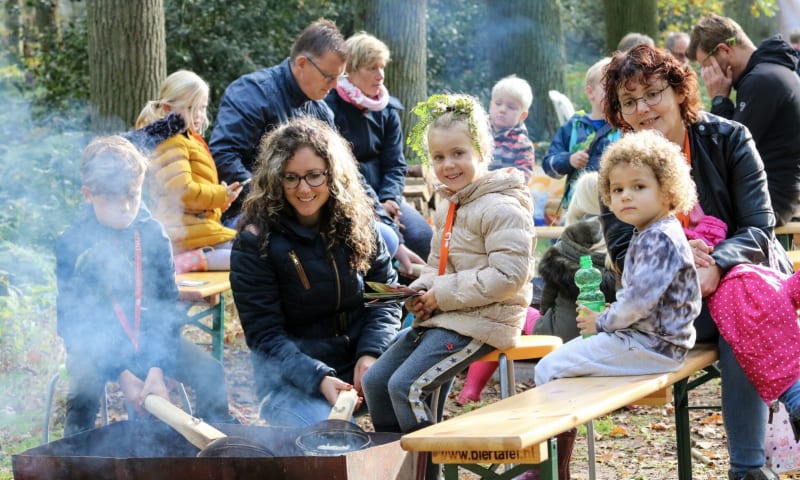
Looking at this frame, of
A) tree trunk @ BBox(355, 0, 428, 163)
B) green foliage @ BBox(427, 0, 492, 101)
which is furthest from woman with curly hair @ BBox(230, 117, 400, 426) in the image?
green foliage @ BBox(427, 0, 492, 101)

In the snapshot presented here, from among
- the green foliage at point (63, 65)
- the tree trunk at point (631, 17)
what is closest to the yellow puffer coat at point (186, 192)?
the green foliage at point (63, 65)

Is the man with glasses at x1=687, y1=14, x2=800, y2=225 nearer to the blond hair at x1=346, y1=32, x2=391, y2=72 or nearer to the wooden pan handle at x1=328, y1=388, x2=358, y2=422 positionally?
the blond hair at x1=346, y1=32, x2=391, y2=72

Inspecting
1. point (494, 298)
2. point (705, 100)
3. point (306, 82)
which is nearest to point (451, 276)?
point (494, 298)

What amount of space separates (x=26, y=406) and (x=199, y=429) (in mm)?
3202

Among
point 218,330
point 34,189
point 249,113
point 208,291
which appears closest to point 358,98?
point 249,113

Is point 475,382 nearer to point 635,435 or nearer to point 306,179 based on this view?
point 635,435

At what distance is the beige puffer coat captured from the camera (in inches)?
149

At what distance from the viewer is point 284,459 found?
305cm

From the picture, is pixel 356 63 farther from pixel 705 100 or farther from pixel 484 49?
pixel 705 100

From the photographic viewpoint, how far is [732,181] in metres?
4.00

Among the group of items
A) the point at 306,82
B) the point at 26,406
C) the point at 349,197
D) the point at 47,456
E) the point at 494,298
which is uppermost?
the point at 306,82

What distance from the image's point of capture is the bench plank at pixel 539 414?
111 inches

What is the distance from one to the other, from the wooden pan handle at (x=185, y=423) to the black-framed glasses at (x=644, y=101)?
6.70ft

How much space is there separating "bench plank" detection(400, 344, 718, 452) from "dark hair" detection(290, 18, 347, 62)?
2.78m
